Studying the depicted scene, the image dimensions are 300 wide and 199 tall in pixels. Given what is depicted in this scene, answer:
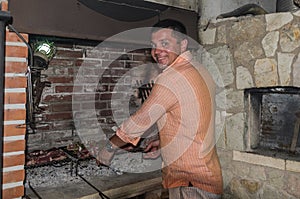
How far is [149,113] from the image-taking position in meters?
1.96

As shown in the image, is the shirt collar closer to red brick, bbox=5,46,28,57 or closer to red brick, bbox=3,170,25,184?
red brick, bbox=5,46,28,57

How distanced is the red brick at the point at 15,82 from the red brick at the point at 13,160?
1.62 feet

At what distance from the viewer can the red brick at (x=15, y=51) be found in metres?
2.06

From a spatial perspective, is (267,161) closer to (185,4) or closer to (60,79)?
(185,4)

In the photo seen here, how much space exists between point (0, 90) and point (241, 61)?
219cm

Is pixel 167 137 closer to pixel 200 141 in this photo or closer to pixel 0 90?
pixel 200 141

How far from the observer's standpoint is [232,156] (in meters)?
3.08

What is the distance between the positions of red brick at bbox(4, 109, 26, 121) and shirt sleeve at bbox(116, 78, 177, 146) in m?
0.73

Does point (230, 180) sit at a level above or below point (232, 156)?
below

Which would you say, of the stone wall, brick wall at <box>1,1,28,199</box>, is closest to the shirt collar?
the stone wall

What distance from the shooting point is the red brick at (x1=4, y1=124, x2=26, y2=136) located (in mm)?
2070

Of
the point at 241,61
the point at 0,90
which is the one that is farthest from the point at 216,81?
the point at 0,90

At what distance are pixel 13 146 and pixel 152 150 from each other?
1.41 m

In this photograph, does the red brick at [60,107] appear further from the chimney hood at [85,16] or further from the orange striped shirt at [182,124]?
the orange striped shirt at [182,124]
